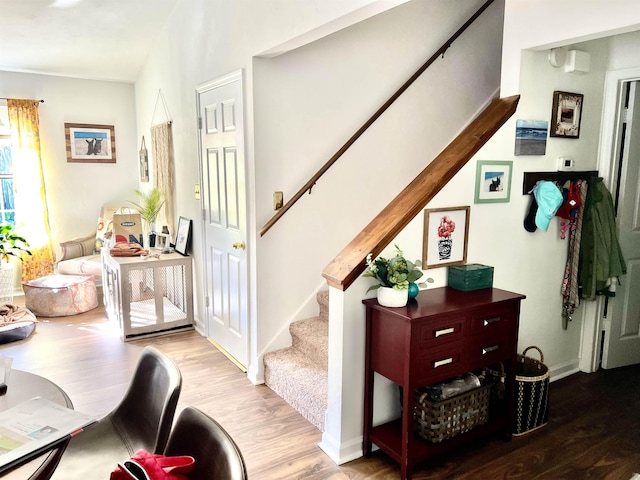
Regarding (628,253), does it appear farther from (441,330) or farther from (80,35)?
(80,35)

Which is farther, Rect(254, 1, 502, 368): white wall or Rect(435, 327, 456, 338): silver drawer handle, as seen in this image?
Rect(254, 1, 502, 368): white wall

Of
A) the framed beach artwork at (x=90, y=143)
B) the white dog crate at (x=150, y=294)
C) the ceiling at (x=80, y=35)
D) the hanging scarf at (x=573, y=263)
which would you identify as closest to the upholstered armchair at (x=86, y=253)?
the framed beach artwork at (x=90, y=143)

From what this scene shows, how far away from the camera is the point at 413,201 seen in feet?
7.97

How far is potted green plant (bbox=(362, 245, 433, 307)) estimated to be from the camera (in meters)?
2.23

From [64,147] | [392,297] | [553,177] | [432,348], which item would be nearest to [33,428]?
[392,297]

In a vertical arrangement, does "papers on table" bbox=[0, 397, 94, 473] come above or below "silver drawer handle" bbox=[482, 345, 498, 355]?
above

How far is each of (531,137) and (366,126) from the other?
3.64ft

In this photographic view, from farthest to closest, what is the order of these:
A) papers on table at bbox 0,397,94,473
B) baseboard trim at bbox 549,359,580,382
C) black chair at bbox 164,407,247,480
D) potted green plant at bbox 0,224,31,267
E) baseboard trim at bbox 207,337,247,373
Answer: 1. potted green plant at bbox 0,224,31,267
2. baseboard trim at bbox 207,337,247,373
3. baseboard trim at bbox 549,359,580,382
4. papers on table at bbox 0,397,94,473
5. black chair at bbox 164,407,247,480

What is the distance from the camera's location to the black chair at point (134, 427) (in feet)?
5.09

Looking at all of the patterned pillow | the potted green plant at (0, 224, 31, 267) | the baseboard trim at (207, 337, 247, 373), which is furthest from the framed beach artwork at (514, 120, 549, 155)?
the patterned pillow

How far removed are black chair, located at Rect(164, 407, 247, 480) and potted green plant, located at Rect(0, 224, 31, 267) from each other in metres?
4.37

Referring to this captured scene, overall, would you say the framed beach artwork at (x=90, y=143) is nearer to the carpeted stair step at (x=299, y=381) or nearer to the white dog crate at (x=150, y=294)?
the white dog crate at (x=150, y=294)

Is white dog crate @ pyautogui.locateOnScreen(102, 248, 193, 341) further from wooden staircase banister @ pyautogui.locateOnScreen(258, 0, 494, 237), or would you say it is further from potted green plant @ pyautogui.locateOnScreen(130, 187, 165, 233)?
wooden staircase banister @ pyautogui.locateOnScreen(258, 0, 494, 237)

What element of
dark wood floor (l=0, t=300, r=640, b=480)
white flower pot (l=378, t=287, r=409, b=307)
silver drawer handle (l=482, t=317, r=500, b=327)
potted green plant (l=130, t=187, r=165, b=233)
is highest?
potted green plant (l=130, t=187, r=165, b=233)
